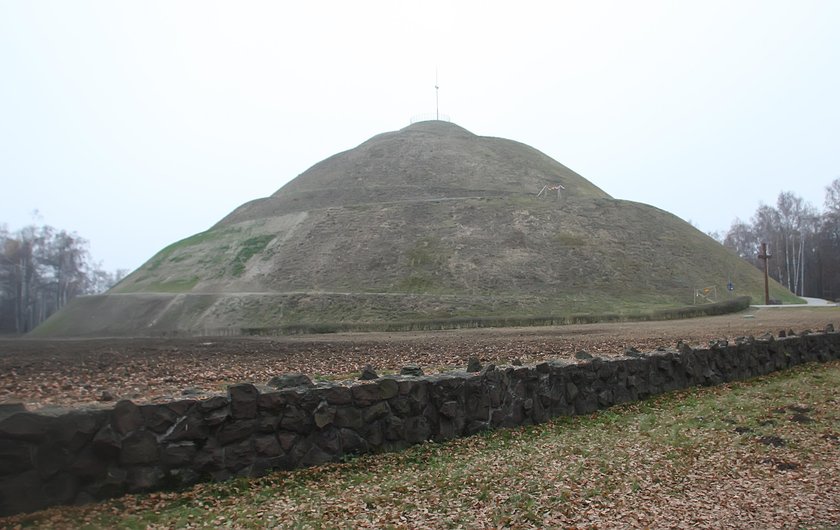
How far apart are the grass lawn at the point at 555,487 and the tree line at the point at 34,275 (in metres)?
63.0

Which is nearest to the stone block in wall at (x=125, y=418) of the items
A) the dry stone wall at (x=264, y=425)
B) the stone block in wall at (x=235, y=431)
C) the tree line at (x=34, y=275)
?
the dry stone wall at (x=264, y=425)

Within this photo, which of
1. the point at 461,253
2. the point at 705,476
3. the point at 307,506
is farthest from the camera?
the point at 461,253

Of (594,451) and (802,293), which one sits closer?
(594,451)

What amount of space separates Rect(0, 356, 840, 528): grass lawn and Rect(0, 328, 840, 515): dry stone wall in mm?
225

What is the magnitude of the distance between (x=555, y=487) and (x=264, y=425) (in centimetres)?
350

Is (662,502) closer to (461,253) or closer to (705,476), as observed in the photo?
(705,476)

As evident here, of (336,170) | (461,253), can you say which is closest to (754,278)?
(461,253)

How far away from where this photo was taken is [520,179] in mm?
76125

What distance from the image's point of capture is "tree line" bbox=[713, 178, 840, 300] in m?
79.9

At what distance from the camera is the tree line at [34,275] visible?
2379 inches

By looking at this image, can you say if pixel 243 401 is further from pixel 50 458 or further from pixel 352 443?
pixel 50 458

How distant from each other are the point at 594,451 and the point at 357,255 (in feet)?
152

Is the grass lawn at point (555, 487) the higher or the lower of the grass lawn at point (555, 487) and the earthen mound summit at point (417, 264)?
the lower

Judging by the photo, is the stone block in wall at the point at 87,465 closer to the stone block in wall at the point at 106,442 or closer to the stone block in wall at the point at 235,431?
the stone block in wall at the point at 106,442
